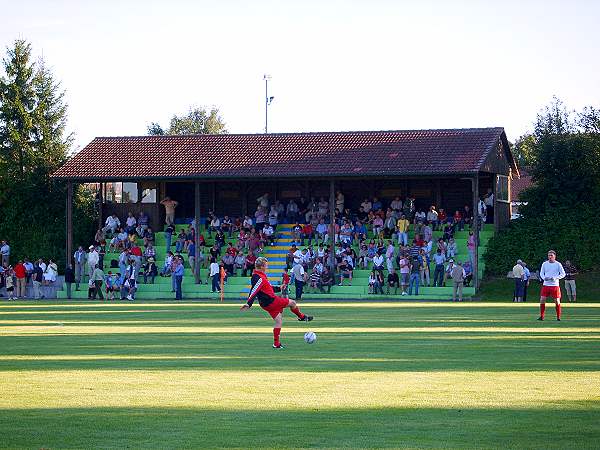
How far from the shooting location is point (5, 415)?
39.3ft

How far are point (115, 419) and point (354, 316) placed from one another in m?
19.8

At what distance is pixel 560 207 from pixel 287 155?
1247 centimetres

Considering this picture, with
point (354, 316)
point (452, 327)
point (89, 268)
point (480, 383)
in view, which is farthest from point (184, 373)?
point (89, 268)

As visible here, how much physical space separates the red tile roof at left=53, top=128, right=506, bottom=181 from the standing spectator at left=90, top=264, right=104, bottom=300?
23.6ft

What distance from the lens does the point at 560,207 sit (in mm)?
51688

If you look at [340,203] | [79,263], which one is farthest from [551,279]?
[79,263]

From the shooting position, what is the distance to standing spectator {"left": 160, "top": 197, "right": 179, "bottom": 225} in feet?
182

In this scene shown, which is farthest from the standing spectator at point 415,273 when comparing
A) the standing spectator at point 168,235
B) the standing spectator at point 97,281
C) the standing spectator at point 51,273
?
the standing spectator at point 51,273

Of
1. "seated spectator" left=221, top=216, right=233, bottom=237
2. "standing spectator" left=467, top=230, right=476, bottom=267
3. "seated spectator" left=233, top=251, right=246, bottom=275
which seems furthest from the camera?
"seated spectator" left=221, top=216, right=233, bottom=237

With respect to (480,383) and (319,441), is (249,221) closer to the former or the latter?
(480,383)

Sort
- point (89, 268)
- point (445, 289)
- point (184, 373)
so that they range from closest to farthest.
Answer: point (184, 373), point (445, 289), point (89, 268)

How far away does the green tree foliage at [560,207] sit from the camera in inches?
1906

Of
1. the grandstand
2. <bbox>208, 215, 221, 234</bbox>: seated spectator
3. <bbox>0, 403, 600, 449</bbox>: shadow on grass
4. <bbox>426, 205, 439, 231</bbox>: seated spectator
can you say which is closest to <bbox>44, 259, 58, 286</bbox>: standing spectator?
the grandstand

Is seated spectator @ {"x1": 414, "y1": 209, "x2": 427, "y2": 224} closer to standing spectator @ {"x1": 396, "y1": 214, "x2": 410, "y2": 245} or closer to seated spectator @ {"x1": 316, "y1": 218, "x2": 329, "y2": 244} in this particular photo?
standing spectator @ {"x1": 396, "y1": 214, "x2": 410, "y2": 245}
